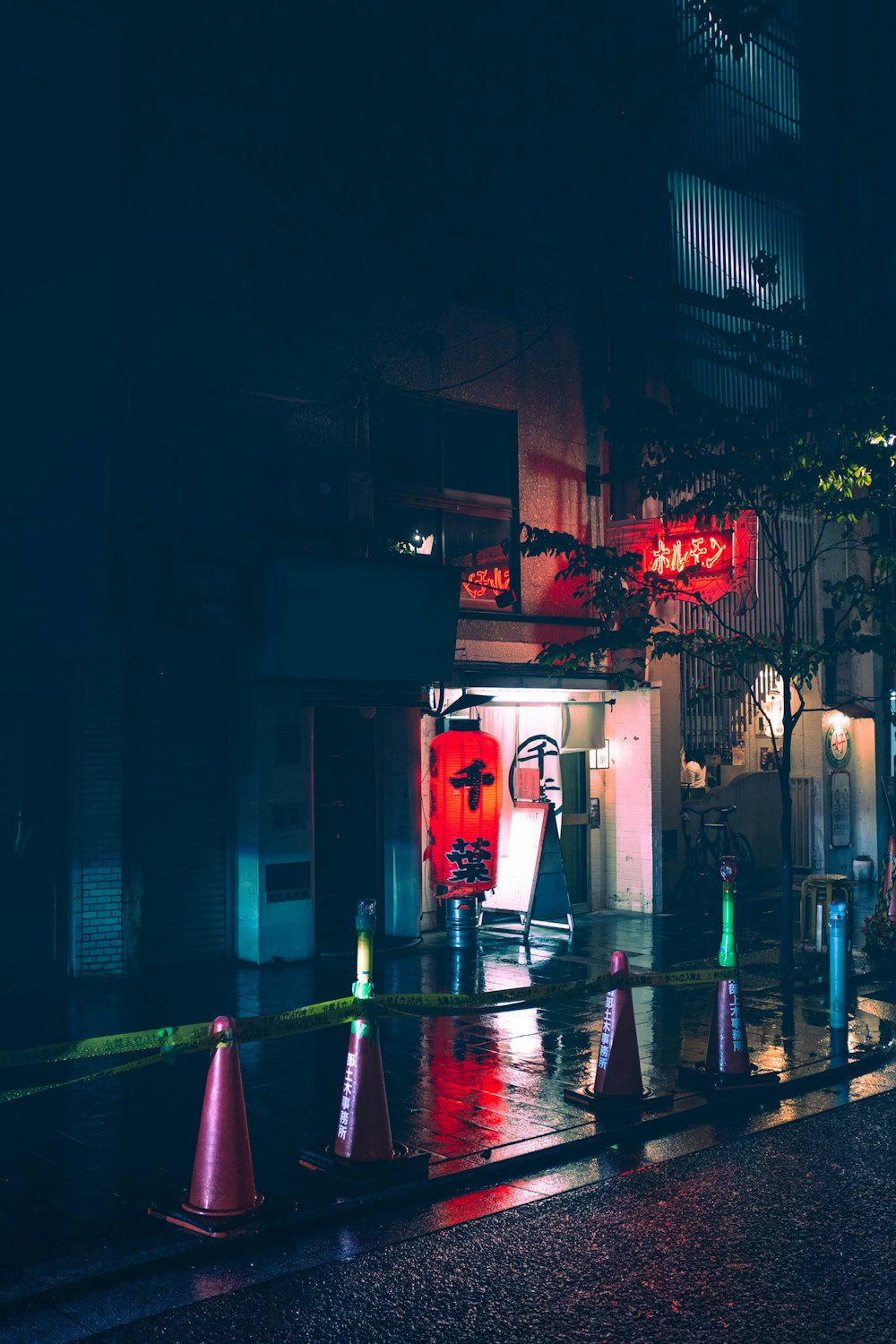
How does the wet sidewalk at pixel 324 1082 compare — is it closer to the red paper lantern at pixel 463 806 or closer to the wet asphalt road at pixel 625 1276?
the wet asphalt road at pixel 625 1276

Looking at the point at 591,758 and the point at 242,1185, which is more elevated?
the point at 591,758

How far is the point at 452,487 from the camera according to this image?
15.7 m

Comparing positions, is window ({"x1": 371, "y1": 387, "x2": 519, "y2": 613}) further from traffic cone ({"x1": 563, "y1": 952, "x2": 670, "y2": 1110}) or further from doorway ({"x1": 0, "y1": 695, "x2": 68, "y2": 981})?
traffic cone ({"x1": 563, "y1": 952, "x2": 670, "y2": 1110})

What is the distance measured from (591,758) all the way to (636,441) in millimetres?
4980

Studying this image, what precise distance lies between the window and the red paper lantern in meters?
2.27

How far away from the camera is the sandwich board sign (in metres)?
14.9

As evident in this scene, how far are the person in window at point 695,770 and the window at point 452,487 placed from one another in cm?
436

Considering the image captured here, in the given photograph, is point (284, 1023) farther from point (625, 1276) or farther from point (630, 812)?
point (630, 812)

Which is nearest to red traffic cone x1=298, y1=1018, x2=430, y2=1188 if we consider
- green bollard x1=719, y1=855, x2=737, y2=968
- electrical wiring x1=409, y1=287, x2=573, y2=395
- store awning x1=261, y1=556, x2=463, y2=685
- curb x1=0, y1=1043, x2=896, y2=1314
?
curb x1=0, y1=1043, x2=896, y2=1314

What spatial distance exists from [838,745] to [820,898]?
8.18 meters

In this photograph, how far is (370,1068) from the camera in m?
6.95

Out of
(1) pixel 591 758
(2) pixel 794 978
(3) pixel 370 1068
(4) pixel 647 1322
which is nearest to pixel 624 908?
(1) pixel 591 758

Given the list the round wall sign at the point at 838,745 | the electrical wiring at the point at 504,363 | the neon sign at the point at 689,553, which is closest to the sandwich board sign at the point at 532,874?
the neon sign at the point at 689,553

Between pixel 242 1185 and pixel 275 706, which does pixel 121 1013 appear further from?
pixel 242 1185
